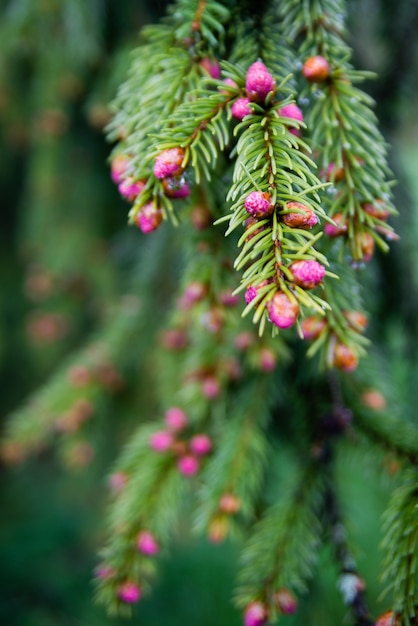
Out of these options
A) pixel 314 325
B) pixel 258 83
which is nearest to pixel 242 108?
pixel 258 83

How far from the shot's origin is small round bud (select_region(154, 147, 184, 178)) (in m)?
0.51

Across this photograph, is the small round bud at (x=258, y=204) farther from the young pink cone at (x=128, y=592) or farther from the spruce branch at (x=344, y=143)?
the young pink cone at (x=128, y=592)

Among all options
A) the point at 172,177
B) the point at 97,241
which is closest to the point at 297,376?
the point at 172,177

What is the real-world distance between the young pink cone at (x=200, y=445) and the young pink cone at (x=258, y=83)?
1.90 feet

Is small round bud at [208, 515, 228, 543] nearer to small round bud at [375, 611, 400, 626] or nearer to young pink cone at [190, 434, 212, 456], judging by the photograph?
young pink cone at [190, 434, 212, 456]

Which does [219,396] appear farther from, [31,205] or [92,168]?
[31,205]

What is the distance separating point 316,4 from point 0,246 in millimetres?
2013

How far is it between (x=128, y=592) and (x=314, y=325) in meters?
0.47

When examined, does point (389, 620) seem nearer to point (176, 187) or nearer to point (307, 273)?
point (307, 273)

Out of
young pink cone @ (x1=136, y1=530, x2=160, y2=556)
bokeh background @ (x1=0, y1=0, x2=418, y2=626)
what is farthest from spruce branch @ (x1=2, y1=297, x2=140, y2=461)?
young pink cone @ (x1=136, y1=530, x2=160, y2=556)

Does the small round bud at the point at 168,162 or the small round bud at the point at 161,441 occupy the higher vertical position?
the small round bud at the point at 168,162

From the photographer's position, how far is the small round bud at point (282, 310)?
1.42 feet

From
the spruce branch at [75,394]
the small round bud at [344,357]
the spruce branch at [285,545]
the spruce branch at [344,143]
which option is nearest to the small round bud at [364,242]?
the spruce branch at [344,143]

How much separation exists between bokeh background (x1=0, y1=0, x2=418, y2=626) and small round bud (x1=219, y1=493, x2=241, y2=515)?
0.67 feet
